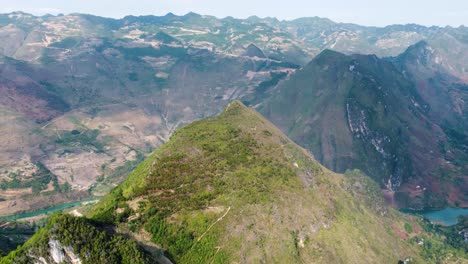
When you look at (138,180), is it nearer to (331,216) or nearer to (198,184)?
(198,184)

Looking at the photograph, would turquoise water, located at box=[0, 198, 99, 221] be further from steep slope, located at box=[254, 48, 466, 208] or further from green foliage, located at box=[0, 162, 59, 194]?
steep slope, located at box=[254, 48, 466, 208]

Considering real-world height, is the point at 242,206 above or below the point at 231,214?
above

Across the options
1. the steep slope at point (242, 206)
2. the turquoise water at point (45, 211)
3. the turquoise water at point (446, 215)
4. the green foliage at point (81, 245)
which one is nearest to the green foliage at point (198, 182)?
the steep slope at point (242, 206)

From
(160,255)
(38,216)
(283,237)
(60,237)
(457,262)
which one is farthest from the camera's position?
(38,216)

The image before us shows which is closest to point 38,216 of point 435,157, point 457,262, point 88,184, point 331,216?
point 88,184

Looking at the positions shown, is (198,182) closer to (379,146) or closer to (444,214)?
(444,214)

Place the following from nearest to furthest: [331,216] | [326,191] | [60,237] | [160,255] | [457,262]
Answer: [60,237]
[160,255]
[331,216]
[326,191]
[457,262]

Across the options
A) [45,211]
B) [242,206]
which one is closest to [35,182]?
[45,211]

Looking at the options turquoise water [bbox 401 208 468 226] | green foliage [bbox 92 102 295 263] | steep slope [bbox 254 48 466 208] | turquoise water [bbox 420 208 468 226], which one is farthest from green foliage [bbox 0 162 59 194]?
turquoise water [bbox 420 208 468 226]
